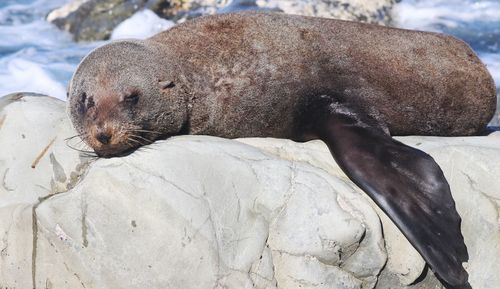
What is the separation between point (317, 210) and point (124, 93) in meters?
1.60

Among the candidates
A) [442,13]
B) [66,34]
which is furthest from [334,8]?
[66,34]

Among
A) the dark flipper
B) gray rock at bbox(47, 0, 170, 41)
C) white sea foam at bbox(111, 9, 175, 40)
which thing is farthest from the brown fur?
gray rock at bbox(47, 0, 170, 41)

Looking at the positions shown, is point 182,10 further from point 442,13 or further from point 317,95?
point 317,95

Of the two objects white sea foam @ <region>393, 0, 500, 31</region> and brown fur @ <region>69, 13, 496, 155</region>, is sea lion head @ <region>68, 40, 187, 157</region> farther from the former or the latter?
white sea foam @ <region>393, 0, 500, 31</region>

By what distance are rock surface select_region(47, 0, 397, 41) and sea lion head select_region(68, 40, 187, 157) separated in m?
7.86

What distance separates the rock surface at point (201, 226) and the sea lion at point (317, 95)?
219 mm

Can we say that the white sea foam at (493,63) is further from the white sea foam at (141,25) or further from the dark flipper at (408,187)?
the dark flipper at (408,187)

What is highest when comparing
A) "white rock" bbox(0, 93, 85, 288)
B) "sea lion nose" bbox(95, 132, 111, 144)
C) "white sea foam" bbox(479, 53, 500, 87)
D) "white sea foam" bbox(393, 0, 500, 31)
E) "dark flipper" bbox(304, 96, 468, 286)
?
"dark flipper" bbox(304, 96, 468, 286)

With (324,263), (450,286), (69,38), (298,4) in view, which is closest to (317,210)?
(324,263)

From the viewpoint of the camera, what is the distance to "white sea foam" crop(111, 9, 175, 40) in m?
14.8

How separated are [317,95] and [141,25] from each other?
29.3 feet

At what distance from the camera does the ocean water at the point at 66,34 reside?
503 inches

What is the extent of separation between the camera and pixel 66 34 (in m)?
15.7

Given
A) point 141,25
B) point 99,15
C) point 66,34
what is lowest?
point 66,34
